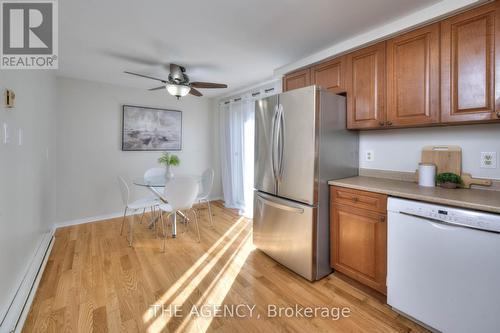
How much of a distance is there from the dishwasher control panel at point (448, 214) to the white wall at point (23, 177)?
101 inches

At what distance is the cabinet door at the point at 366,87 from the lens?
77.6 inches

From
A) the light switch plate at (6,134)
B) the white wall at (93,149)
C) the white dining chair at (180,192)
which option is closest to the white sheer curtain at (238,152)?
the white wall at (93,149)

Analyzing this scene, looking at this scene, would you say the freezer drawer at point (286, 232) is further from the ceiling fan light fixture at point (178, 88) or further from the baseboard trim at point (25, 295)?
the baseboard trim at point (25, 295)

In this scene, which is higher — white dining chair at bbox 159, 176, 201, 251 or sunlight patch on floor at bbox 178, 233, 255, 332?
white dining chair at bbox 159, 176, 201, 251

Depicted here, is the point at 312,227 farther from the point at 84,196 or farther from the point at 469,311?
the point at 84,196

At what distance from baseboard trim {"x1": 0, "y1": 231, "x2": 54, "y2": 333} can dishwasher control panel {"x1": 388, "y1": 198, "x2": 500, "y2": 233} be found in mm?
2631

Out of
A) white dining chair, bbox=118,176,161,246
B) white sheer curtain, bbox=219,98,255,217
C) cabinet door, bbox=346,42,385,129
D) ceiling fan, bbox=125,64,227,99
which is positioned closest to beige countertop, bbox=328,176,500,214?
cabinet door, bbox=346,42,385,129

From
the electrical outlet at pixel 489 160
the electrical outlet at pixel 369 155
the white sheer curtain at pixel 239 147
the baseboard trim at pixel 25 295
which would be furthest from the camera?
the white sheer curtain at pixel 239 147

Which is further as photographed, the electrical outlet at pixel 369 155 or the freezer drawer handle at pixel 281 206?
the electrical outlet at pixel 369 155

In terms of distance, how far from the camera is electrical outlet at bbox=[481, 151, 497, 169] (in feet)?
5.41

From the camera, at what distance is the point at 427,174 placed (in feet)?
5.98

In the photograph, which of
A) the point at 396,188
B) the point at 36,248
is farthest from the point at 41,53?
the point at 396,188

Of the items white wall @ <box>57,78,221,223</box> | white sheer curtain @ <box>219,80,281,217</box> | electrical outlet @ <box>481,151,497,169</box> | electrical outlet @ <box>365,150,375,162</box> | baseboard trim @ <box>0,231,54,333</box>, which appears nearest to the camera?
baseboard trim @ <box>0,231,54,333</box>

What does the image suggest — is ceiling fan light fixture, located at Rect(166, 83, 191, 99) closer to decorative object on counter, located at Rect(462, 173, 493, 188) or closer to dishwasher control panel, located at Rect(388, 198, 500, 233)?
dishwasher control panel, located at Rect(388, 198, 500, 233)
